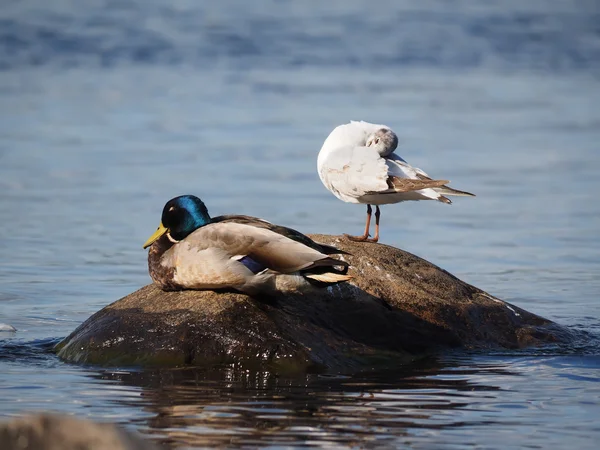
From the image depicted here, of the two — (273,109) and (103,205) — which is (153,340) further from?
(273,109)

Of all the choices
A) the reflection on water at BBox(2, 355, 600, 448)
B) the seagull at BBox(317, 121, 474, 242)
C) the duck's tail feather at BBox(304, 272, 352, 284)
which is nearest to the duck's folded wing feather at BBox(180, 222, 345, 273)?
the duck's tail feather at BBox(304, 272, 352, 284)

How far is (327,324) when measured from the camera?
27.1ft

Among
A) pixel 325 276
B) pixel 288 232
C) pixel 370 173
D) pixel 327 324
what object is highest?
pixel 370 173

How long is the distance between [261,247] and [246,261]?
0.13m

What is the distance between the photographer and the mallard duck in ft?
25.3

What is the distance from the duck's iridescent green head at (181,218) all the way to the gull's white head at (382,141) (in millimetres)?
1983

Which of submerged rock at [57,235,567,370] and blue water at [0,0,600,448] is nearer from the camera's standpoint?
blue water at [0,0,600,448]

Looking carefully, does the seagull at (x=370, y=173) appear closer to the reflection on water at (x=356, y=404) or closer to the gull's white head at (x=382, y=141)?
the gull's white head at (x=382, y=141)

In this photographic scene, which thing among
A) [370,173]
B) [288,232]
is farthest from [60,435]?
[370,173]

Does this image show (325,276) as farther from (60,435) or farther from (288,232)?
(60,435)

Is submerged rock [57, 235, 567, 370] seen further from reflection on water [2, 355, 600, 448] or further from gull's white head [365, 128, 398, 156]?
gull's white head [365, 128, 398, 156]

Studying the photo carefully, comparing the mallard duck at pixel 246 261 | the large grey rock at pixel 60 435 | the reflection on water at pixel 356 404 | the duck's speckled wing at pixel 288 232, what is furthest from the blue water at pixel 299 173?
the large grey rock at pixel 60 435

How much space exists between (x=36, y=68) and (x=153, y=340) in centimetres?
1726

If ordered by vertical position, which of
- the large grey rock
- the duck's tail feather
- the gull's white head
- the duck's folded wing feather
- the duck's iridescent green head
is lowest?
the large grey rock
